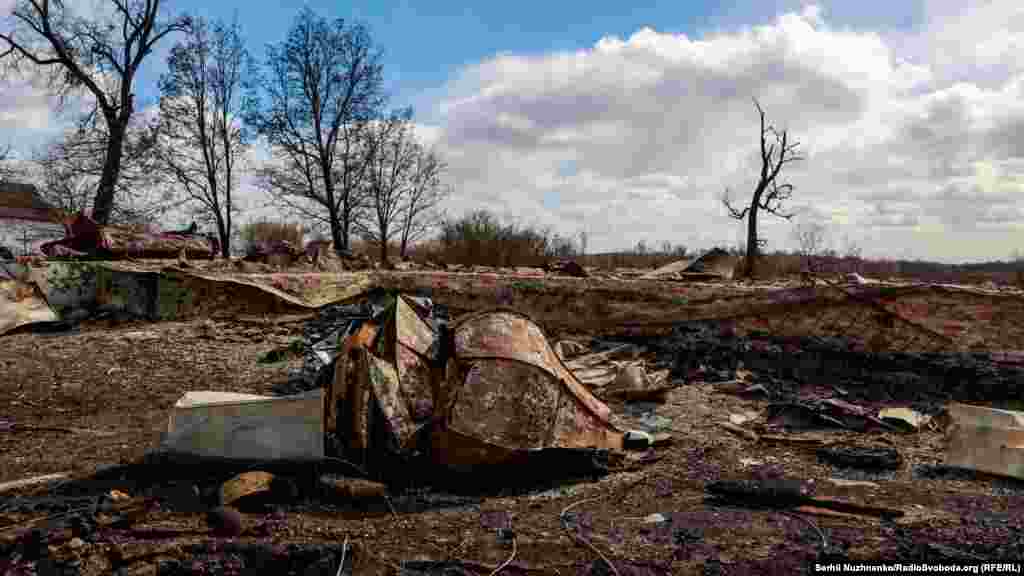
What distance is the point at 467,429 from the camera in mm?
3740

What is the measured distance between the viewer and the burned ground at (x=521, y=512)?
287cm

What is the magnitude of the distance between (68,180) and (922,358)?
68.2ft

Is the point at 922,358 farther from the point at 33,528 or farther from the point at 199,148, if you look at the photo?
the point at 199,148

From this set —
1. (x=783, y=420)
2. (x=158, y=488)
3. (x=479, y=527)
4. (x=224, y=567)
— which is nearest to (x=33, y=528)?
(x=158, y=488)

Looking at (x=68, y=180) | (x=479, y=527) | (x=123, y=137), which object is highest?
(x=123, y=137)

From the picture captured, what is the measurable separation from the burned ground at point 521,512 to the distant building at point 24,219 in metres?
15.8

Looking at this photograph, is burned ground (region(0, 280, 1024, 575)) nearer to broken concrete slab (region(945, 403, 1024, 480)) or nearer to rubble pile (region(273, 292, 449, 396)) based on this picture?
broken concrete slab (region(945, 403, 1024, 480))

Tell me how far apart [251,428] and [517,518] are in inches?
64.4

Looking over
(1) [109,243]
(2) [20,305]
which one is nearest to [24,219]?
(1) [109,243]

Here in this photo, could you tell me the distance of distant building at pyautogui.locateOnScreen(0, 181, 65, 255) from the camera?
19188mm

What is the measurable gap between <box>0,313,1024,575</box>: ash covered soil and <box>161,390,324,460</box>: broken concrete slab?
14cm

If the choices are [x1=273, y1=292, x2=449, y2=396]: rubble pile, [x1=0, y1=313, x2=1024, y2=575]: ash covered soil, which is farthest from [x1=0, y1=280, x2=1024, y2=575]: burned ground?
[x1=273, y1=292, x2=449, y2=396]: rubble pile

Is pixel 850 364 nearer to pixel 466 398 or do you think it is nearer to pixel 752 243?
pixel 466 398

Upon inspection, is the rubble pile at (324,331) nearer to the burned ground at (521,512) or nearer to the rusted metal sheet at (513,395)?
the burned ground at (521,512)
